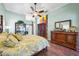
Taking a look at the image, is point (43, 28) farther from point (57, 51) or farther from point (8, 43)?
point (8, 43)

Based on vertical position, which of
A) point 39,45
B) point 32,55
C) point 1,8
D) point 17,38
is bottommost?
point 32,55

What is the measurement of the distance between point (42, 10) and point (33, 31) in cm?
54

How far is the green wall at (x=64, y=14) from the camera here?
2.33 meters

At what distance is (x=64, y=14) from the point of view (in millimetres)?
2438

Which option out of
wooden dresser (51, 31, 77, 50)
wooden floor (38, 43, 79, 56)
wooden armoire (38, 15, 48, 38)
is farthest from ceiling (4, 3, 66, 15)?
wooden floor (38, 43, 79, 56)

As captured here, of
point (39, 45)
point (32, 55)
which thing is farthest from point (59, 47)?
point (32, 55)

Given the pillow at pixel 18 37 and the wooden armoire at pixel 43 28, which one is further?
the wooden armoire at pixel 43 28

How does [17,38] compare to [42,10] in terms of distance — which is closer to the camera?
[17,38]

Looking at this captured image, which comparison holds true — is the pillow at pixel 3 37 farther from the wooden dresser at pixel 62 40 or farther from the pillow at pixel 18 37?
the wooden dresser at pixel 62 40

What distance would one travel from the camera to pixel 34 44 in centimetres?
226

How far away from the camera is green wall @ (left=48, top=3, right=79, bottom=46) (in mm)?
2335

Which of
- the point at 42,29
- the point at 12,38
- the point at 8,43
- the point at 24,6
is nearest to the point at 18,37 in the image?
the point at 12,38

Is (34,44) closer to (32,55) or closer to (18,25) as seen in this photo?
(32,55)

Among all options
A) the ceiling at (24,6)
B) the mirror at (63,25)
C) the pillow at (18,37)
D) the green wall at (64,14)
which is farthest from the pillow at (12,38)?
the mirror at (63,25)
